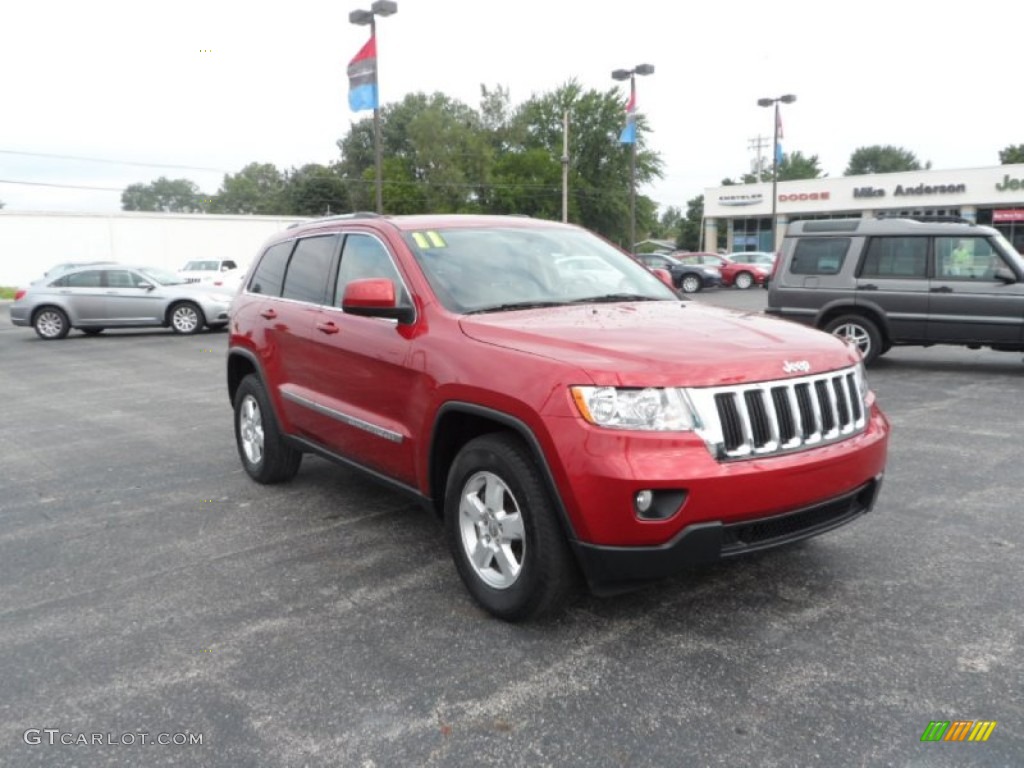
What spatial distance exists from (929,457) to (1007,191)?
45.7m

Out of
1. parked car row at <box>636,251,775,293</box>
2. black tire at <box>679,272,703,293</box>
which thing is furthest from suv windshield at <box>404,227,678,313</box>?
black tire at <box>679,272,703,293</box>

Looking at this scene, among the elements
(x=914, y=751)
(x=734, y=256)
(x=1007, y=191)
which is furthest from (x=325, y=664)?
(x=1007, y=191)

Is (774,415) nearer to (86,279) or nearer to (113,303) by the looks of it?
(113,303)

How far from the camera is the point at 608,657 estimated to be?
3207 mm

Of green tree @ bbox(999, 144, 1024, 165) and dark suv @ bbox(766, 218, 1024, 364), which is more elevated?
green tree @ bbox(999, 144, 1024, 165)

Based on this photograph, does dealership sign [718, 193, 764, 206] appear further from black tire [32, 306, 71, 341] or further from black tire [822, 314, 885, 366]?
black tire [822, 314, 885, 366]

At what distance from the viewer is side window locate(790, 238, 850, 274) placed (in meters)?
10.5

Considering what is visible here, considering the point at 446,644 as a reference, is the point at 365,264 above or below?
above

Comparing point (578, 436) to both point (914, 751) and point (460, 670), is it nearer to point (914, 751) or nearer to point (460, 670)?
point (460, 670)

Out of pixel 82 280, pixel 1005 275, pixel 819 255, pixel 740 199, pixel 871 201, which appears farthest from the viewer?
pixel 740 199

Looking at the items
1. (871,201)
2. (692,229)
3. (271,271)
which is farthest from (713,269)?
(692,229)

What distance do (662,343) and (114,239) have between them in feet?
135

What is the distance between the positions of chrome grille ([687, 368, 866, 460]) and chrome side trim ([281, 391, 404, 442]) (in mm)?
1583

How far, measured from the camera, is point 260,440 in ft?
18.7
